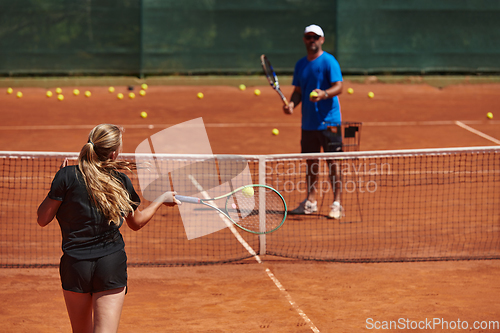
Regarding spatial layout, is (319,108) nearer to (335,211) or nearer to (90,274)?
(335,211)

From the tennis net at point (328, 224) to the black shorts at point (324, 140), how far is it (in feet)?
0.52

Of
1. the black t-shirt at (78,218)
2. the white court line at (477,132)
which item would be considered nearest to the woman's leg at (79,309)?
the black t-shirt at (78,218)

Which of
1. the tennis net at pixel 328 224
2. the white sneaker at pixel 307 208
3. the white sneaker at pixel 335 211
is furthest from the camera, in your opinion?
the white sneaker at pixel 307 208

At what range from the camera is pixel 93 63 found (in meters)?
16.1

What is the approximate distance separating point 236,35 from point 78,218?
14.0 meters

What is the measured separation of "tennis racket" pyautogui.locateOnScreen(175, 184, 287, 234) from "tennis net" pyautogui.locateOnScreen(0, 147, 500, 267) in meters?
0.26

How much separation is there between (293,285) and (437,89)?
12.6 meters

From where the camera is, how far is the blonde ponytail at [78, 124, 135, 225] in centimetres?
287

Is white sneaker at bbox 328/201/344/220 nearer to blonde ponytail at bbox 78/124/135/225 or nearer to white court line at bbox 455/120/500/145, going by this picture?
blonde ponytail at bbox 78/124/135/225

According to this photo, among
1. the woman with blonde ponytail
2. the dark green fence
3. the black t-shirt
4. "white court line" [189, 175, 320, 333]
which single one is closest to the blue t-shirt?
"white court line" [189, 175, 320, 333]

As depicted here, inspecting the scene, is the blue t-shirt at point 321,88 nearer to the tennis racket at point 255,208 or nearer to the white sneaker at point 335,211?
the white sneaker at point 335,211

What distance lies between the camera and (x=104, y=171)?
9.60 ft

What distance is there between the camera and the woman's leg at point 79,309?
9.68 feet

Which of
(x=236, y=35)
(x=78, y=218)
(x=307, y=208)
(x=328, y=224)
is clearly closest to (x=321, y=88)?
(x=307, y=208)
